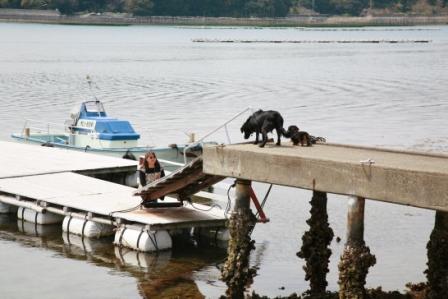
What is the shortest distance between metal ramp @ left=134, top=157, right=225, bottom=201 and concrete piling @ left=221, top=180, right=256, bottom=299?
1828 millimetres

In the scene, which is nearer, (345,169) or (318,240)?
(345,169)

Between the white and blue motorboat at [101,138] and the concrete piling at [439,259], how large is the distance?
20625mm

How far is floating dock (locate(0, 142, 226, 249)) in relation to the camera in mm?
29266

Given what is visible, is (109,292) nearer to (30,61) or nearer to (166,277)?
(166,277)

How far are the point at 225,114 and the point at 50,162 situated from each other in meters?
32.3

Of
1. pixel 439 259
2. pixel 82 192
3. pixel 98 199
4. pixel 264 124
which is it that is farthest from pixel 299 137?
pixel 82 192

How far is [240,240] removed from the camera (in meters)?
22.7

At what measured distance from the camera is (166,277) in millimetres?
27266

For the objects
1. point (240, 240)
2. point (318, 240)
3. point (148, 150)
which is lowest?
point (148, 150)

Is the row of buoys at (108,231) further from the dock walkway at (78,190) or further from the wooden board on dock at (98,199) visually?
the wooden board on dock at (98,199)

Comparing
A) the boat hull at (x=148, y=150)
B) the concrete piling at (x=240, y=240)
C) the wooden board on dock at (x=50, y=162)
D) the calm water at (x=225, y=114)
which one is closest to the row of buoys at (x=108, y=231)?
the calm water at (x=225, y=114)

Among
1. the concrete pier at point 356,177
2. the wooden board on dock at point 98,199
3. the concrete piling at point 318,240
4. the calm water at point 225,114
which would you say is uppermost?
the concrete pier at point 356,177

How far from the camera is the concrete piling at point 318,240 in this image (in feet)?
76.2

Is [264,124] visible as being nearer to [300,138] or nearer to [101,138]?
[300,138]
